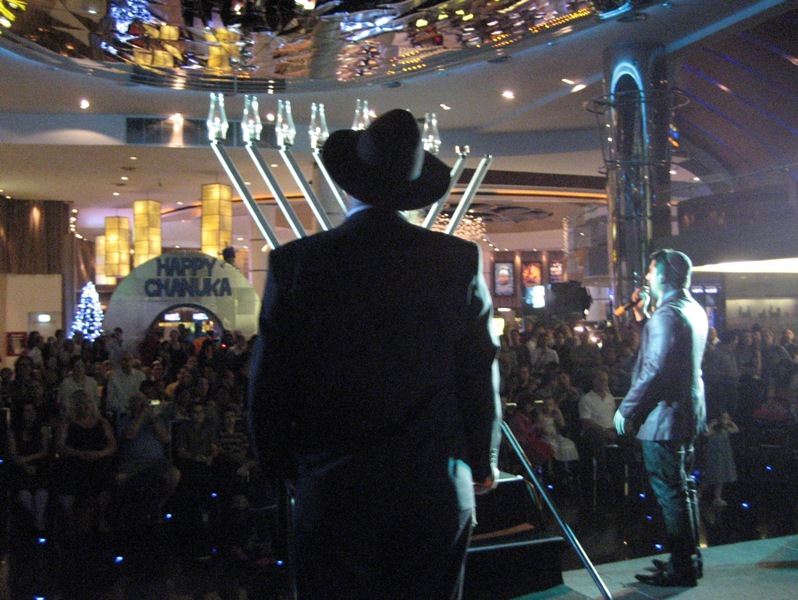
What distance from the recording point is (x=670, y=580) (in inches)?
155

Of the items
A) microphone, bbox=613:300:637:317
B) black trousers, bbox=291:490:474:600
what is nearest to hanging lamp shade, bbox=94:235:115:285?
microphone, bbox=613:300:637:317

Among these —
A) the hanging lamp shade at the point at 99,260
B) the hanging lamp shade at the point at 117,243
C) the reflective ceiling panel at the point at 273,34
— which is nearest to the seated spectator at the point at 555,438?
the reflective ceiling panel at the point at 273,34

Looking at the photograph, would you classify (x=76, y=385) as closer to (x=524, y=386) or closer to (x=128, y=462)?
(x=128, y=462)

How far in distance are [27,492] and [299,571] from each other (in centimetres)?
548

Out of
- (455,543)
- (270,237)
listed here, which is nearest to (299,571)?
(455,543)

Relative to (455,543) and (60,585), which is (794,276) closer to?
(60,585)

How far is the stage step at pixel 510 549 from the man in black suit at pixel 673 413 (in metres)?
0.52

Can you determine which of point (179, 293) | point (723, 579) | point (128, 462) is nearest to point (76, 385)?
point (128, 462)

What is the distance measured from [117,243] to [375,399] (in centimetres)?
2370

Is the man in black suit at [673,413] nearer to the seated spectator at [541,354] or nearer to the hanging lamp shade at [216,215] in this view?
the seated spectator at [541,354]

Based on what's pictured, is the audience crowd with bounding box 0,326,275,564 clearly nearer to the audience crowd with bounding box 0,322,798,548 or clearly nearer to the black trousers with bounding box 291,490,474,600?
the audience crowd with bounding box 0,322,798,548

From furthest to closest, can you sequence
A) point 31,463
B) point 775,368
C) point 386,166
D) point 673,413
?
point 775,368, point 31,463, point 673,413, point 386,166

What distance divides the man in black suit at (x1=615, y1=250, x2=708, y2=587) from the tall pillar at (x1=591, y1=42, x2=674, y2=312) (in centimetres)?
681

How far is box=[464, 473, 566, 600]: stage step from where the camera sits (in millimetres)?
3668
